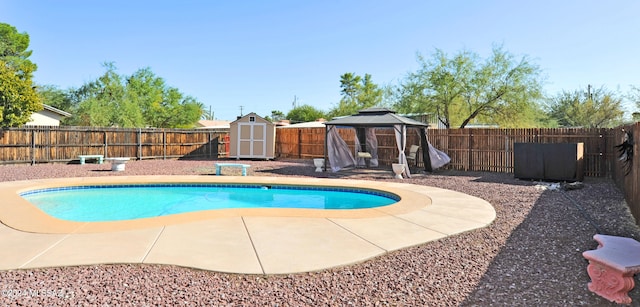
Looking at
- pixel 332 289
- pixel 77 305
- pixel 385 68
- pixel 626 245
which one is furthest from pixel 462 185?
pixel 385 68

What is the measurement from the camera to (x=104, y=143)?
1590 cm

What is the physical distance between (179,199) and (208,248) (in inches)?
206

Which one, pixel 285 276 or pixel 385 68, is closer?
pixel 285 276

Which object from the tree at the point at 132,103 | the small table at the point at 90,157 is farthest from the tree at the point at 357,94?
the small table at the point at 90,157

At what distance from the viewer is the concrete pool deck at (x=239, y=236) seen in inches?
136

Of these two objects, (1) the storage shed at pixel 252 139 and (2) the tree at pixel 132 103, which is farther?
(2) the tree at pixel 132 103

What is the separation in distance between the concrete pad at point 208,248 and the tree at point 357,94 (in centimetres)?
3049

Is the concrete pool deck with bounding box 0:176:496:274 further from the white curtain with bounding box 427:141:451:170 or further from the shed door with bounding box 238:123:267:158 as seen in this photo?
the shed door with bounding box 238:123:267:158

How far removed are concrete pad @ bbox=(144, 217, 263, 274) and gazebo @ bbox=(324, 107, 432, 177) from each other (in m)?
7.45

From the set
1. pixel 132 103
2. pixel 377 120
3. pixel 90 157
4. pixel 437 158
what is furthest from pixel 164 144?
pixel 132 103

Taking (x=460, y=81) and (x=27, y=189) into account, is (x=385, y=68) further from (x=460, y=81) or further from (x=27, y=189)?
(x=27, y=189)

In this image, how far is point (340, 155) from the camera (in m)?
13.3

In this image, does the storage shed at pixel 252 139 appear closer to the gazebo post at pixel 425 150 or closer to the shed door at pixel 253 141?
the shed door at pixel 253 141

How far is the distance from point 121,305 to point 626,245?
4.00 m
